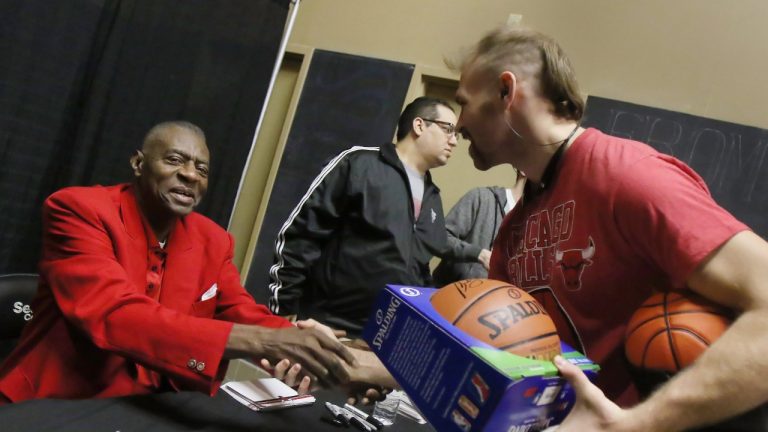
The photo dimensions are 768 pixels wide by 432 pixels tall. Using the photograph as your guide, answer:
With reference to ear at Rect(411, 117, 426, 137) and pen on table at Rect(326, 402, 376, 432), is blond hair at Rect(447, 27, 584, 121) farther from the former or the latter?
ear at Rect(411, 117, 426, 137)

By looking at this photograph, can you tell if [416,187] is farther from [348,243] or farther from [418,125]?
[348,243]

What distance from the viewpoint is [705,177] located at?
10.9ft

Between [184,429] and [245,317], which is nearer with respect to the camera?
[184,429]

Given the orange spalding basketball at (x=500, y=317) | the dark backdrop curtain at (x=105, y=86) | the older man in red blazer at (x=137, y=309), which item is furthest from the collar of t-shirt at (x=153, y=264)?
the dark backdrop curtain at (x=105, y=86)

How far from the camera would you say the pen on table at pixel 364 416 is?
161cm

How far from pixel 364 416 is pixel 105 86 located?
215cm

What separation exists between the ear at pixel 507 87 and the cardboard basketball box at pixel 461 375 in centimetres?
57

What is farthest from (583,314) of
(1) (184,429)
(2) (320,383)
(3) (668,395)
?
(1) (184,429)

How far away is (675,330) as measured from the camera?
1.14 m

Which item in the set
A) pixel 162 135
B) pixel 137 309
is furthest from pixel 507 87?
pixel 162 135

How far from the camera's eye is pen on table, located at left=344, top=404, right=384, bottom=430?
1.61 meters

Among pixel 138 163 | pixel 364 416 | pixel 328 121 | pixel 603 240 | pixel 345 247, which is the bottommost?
pixel 364 416

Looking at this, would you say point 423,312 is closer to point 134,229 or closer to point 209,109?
point 134,229

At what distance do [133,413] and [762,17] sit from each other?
3.68m
